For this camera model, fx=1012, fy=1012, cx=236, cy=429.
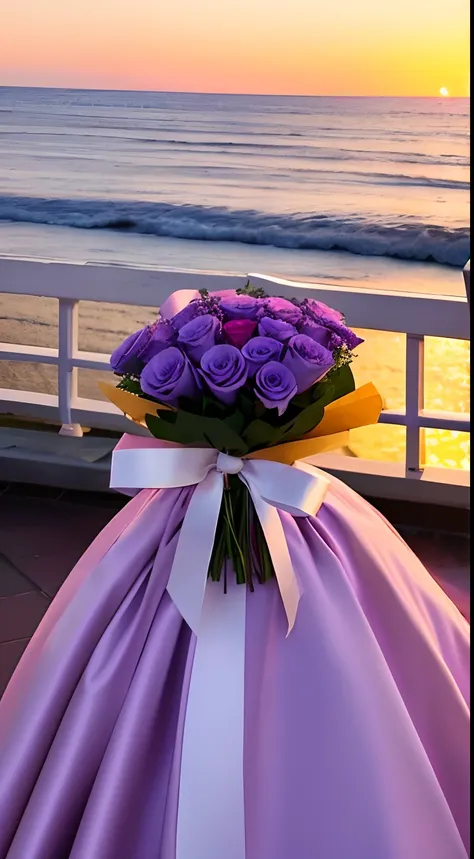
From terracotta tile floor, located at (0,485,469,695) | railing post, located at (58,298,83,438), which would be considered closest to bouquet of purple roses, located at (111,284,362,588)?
terracotta tile floor, located at (0,485,469,695)

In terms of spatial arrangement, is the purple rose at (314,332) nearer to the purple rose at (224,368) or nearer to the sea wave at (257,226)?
the purple rose at (224,368)

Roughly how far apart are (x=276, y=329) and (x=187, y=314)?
0.35ft

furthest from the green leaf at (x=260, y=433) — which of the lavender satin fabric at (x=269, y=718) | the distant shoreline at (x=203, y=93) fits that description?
the distant shoreline at (x=203, y=93)

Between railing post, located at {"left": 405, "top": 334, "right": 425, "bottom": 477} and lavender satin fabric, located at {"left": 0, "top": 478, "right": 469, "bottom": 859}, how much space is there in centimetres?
110

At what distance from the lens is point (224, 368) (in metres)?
1.06

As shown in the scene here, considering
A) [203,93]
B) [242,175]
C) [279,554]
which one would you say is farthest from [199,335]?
[242,175]

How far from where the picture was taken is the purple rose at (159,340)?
44.6 inches

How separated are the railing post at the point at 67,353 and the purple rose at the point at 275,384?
159cm

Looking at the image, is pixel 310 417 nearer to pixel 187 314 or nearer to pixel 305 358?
pixel 305 358

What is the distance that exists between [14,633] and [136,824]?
2.75ft

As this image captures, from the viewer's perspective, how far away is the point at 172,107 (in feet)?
13.0

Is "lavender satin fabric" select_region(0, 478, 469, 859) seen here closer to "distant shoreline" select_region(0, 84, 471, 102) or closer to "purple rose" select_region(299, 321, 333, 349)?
"purple rose" select_region(299, 321, 333, 349)

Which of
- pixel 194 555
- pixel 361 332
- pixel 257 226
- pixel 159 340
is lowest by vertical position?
pixel 194 555

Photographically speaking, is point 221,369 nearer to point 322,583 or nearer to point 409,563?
point 322,583
